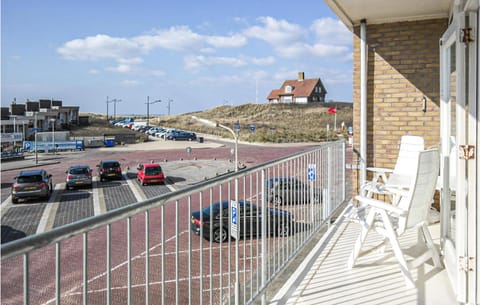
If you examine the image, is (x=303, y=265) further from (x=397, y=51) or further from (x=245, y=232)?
(x=397, y=51)

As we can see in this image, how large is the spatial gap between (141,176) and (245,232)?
22.6 metres

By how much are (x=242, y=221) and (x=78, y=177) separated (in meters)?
22.2

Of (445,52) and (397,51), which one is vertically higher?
(397,51)

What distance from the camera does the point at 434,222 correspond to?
17.4ft

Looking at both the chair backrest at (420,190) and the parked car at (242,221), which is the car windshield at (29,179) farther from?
the chair backrest at (420,190)

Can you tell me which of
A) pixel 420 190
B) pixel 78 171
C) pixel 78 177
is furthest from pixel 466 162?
pixel 78 171

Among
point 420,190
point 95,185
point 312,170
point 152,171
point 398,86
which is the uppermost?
point 398,86

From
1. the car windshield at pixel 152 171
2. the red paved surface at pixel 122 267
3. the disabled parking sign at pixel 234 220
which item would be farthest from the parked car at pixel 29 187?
the disabled parking sign at pixel 234 220

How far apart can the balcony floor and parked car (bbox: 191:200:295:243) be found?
1.35 ft

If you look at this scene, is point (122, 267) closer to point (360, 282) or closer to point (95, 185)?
point (360, 282)

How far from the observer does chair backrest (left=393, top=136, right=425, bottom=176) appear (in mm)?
4820

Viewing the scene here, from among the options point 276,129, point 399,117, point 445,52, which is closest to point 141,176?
point 399,117

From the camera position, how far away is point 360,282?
3.46 meters

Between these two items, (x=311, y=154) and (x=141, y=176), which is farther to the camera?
(x=141, y=176)
